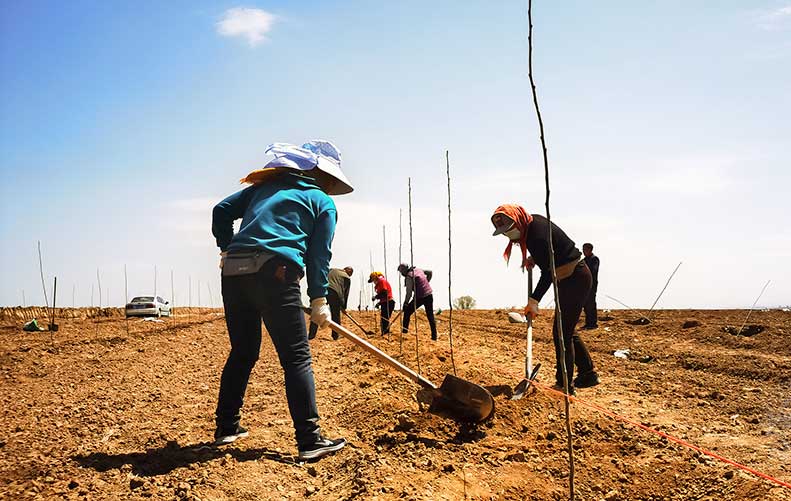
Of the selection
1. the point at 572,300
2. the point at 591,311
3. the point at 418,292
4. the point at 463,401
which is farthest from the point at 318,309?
the point at 591,311

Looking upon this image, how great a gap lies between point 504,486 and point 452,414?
0.77 meters

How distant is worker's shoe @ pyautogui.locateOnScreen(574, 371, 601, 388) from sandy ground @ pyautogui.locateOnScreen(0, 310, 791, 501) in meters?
0.09

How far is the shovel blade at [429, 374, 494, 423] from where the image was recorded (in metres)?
3.77

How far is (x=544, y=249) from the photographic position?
4859 mm

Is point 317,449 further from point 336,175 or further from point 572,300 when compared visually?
point 572,300

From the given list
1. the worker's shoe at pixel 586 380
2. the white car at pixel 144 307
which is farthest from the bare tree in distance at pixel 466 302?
the worker's shoe at pixel 586 380

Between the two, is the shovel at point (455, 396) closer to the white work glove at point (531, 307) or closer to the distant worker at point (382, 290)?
the white work glove at point (531, 307)

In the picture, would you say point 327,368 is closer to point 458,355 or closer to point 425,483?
point 458,355

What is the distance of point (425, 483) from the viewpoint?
124 inches

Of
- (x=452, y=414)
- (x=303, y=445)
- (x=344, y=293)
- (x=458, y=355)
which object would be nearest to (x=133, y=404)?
(x=303, y=445)

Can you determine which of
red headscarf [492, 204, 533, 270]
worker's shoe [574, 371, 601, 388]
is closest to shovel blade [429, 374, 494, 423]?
red headscarf [492, 204, 533, 270]

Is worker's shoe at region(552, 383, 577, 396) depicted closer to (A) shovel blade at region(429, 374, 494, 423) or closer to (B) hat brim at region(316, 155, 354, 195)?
(A) shovel blade at region(429, 374, 494, 423)

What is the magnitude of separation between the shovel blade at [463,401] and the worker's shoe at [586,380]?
6.42 ft

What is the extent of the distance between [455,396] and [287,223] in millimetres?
1422
